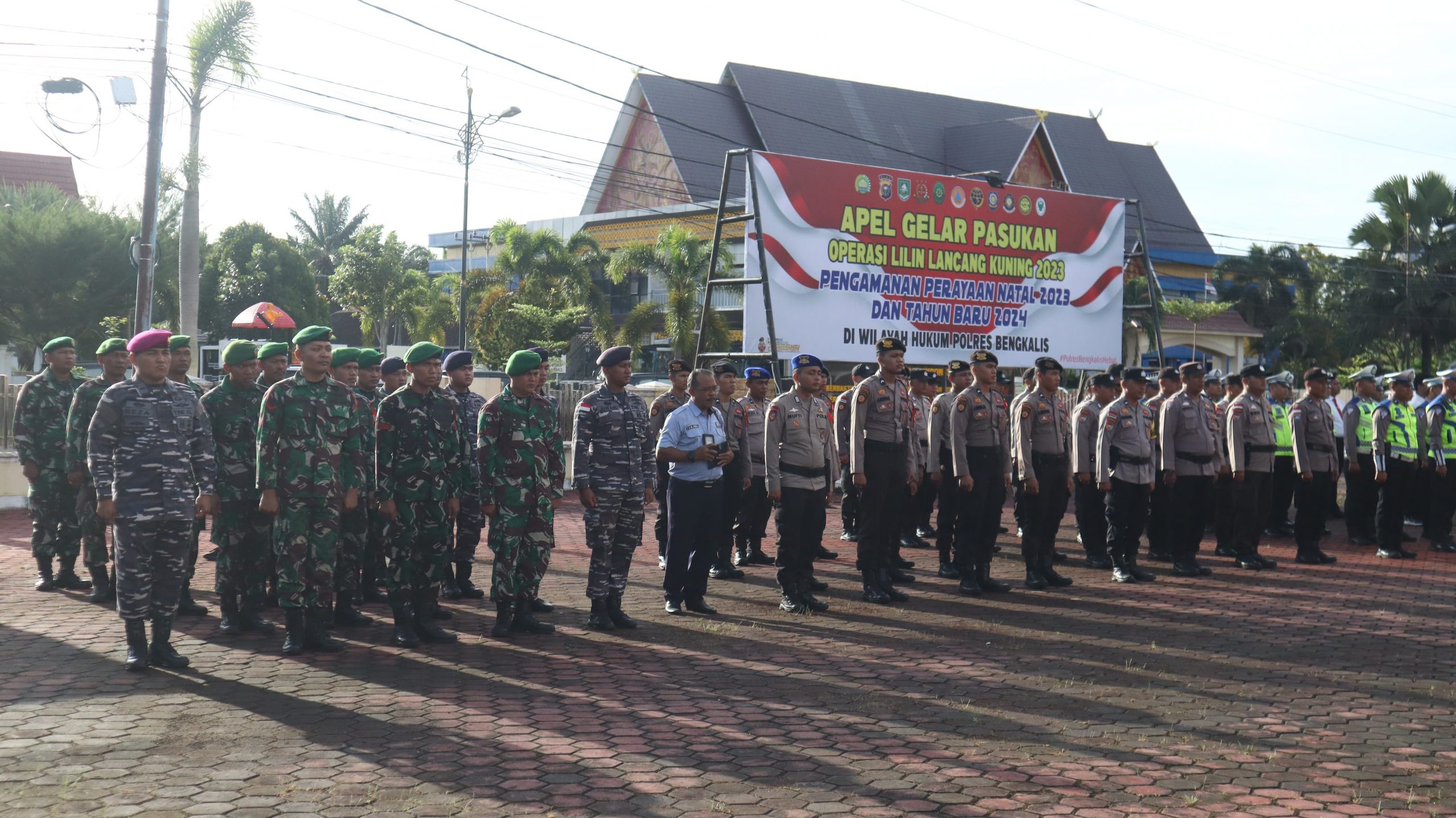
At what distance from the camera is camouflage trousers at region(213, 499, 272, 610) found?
26.8 ft

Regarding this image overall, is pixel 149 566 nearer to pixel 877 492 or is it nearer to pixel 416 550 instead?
pixel 416 550

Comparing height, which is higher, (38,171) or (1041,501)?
(38,171)

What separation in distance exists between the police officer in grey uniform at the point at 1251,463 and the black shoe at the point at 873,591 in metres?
4.44

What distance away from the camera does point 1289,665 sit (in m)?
7.55

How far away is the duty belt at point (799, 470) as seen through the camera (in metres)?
9.20

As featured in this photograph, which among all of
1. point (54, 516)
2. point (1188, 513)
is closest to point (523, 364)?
point (54, 516)

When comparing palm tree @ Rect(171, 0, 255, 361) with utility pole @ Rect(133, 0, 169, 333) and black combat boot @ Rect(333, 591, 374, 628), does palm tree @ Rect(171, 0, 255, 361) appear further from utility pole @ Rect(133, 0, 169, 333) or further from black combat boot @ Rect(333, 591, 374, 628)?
black combat boot @ Rect(333, 591, 374, 628)

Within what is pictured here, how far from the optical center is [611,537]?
27.5 ft

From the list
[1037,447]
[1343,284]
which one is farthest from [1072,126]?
[1037,447]

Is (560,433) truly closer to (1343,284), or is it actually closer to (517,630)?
(517,630)

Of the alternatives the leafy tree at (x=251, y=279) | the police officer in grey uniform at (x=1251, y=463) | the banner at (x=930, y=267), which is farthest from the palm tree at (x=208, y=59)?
the leafy tree at (x=251, y=279)

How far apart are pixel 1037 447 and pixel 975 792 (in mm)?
5938

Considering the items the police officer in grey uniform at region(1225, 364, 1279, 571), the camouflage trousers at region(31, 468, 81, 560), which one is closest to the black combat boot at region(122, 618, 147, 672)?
the camouflage trousers at region(31, 468, 81, 560)

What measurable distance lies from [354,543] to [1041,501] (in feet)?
18.2
